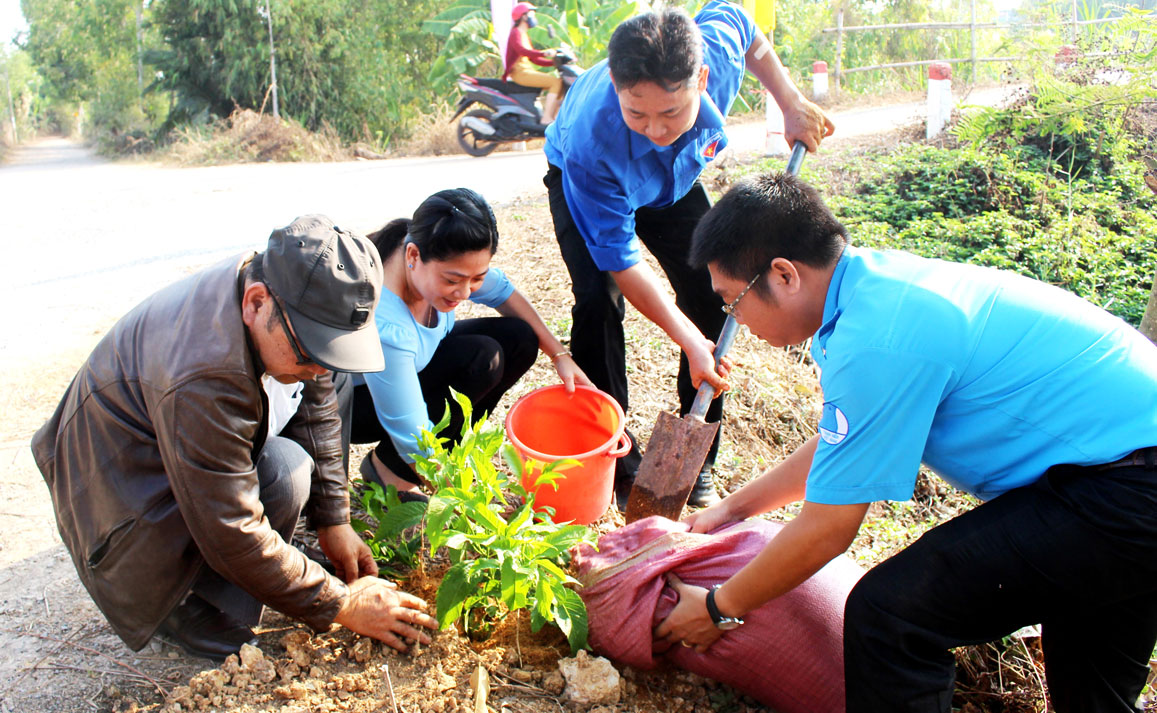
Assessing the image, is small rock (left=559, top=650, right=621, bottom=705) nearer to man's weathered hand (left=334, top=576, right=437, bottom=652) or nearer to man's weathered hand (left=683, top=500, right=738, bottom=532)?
man's weathered hand (left=334, top=576, right=437, bottom=652)

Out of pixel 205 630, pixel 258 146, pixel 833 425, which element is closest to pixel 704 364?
pixel 833 425

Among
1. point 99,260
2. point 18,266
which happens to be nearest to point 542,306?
point 99,260

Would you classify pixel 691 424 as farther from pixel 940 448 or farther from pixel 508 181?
pixel 508 181

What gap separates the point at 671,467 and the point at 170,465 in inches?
62.5

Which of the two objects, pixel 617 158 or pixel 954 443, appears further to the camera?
pixel 617 158

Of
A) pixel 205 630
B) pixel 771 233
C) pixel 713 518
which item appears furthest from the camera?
pixel 713 518

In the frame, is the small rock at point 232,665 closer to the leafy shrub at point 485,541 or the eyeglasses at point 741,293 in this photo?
A: the leafy shrub at point 485,541

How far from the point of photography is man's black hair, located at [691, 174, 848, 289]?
1721mm

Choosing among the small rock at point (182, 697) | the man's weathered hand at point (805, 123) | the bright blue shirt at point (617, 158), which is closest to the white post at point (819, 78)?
the man's weathered hand at point (805, 123)

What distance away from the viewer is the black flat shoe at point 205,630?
213 centimetres

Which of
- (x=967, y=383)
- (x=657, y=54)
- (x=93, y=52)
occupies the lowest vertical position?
(x=967, y=383)

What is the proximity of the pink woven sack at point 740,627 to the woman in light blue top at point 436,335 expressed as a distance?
29.5 inches

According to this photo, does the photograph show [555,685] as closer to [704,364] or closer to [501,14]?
[704,364]

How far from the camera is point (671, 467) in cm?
274
